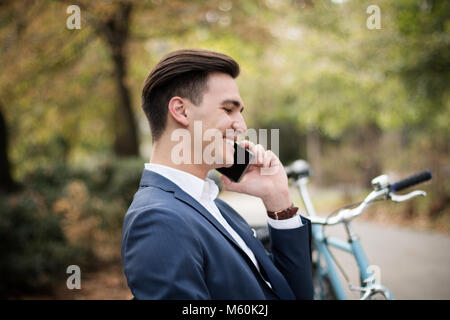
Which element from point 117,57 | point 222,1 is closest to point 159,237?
point 222,1

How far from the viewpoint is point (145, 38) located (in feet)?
26.9

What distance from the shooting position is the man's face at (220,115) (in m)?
1.64

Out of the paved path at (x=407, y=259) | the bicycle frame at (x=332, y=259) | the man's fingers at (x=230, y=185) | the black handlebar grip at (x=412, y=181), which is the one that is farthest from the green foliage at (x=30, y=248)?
the black handlebar grip at (x=412, y=181)

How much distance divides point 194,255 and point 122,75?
7275 mm

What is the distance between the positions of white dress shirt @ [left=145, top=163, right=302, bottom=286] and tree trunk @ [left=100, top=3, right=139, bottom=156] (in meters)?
5.81

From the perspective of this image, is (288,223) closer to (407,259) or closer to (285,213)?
(285,213)

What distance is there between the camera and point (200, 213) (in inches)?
62.6

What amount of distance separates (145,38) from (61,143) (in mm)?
7605

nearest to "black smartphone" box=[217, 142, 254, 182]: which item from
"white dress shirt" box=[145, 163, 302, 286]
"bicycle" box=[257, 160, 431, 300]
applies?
"white dress shirt" box=[145, 163, 302, 286]

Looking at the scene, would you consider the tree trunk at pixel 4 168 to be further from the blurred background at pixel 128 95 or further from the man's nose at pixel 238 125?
the man's nose at pixel 238 125

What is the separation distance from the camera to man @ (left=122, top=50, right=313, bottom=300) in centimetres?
127

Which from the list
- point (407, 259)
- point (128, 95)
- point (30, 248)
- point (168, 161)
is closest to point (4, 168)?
point (30, 248)

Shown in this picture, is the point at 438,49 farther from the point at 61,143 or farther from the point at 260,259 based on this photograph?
the point at 61,143

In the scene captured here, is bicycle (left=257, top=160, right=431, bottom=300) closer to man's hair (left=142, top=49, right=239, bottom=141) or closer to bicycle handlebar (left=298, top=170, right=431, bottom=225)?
bicycle handlebar (left=298, top=170, right=431, bottom=225)
